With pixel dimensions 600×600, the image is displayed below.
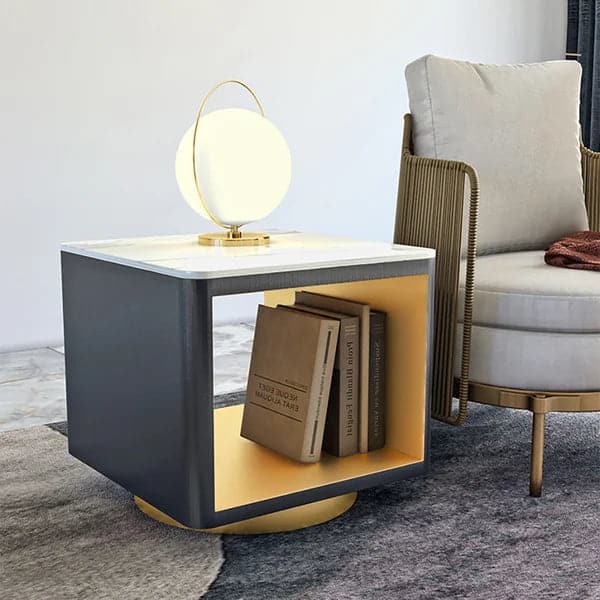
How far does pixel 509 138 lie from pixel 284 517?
102 cm

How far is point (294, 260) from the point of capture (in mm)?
1501

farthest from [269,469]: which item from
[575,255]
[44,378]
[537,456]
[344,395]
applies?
[44,378]

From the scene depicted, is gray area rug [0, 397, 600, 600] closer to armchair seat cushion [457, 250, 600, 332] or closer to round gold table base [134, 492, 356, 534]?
round gold table base [134, 492, 356, 534]

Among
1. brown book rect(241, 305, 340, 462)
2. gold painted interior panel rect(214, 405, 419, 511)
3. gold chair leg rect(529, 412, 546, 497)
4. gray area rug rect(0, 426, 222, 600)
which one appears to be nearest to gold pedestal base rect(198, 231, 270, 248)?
brown book rect(241, 305, 340, 462)

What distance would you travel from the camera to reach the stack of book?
1653mm

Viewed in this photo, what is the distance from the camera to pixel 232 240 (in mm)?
1683

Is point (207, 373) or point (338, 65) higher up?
point (338, 65)

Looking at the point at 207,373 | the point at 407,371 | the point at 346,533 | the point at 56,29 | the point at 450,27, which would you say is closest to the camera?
the point at 207,373

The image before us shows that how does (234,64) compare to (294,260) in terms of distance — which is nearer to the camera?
(294,260)

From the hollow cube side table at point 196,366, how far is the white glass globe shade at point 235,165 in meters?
0.08

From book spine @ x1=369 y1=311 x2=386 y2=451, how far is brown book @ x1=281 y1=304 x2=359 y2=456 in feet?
0.11

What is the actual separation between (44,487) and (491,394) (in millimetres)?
863

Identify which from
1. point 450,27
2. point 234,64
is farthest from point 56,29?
point 450,27

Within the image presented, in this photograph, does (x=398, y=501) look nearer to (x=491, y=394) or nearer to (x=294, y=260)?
(x=491, y=394)
